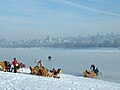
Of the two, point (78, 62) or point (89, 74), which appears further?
point (78, 62)

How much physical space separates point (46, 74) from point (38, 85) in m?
7.62

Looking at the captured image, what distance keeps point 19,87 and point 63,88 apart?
7.31 ft

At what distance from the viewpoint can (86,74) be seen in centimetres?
2775

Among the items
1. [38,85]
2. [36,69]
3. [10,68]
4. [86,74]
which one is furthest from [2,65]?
[38,85]

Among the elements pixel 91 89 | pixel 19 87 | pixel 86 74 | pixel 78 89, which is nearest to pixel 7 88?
pixel 19 87

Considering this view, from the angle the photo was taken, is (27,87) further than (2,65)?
No

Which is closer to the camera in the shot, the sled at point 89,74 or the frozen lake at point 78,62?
the sled at point 89,74

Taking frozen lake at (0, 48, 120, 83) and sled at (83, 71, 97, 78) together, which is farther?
frozen lake at (0, 48, 120, 83)

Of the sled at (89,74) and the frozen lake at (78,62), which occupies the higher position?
the sled at (89,74)

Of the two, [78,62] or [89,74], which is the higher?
[89,74]

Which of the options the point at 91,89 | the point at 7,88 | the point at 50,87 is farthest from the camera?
the point at 91,89

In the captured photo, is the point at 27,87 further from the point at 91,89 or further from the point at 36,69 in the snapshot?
the point at 36,69

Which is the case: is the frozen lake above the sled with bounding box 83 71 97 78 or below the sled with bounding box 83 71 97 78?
below

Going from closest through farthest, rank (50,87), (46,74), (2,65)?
(50,87) → (46,74) → (2,65)
